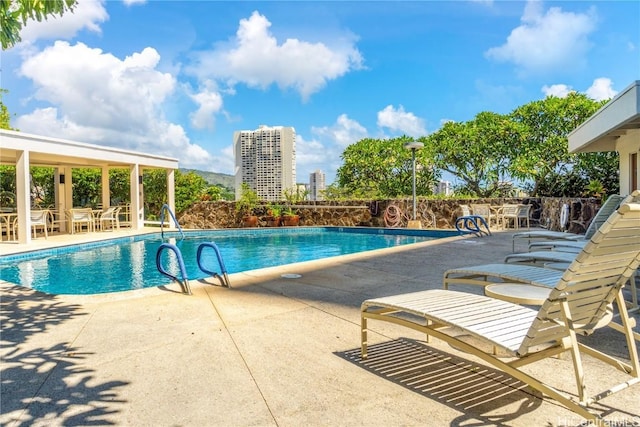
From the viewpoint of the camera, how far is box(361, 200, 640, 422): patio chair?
1968 mm

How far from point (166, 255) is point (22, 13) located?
835cm

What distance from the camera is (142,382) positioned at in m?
2.51

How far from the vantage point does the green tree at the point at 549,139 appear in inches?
645

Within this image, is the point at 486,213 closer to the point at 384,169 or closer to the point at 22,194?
the point at 384,169

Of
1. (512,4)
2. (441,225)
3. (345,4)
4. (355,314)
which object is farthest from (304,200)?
(355,314)

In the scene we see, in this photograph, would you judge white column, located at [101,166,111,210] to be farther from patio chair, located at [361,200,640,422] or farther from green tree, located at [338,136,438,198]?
patio chair, located at [361,200,640,422]

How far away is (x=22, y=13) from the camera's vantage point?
271 centimetres

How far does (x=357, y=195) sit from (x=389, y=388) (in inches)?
623

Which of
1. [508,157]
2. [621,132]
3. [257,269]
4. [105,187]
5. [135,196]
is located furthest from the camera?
[508,157]

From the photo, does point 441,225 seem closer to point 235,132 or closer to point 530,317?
point 530,317

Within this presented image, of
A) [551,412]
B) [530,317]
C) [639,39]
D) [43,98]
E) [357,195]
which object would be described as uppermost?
[43,98]

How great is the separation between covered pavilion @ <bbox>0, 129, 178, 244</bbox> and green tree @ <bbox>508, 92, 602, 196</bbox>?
48.3 feet

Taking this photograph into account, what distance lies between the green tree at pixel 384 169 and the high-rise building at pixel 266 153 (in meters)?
9.77

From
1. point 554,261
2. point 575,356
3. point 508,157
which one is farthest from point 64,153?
point 508,157
